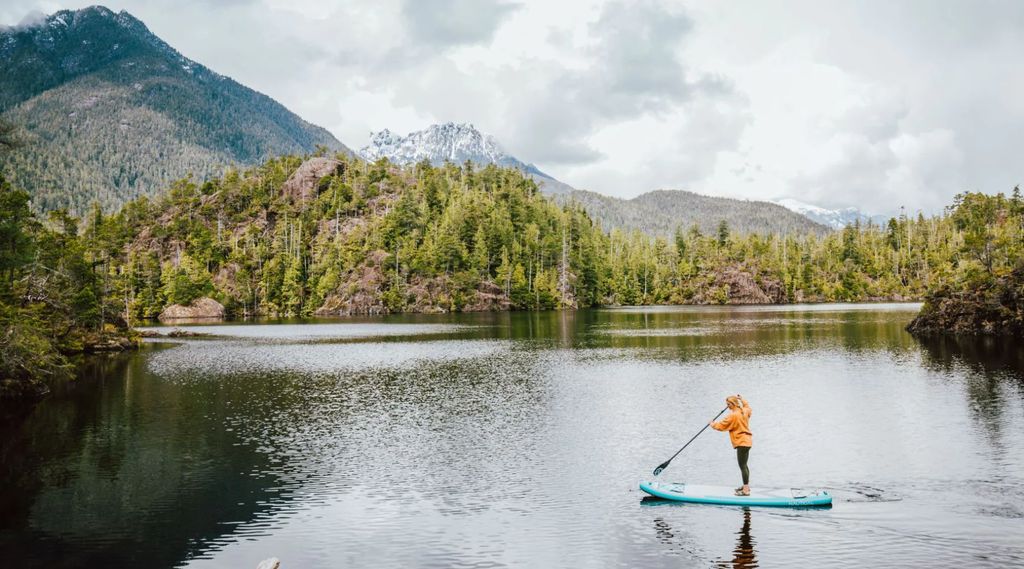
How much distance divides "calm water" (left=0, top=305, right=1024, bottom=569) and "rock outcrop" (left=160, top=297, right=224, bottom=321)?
103m

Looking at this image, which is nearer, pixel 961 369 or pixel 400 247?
pixel 961 369

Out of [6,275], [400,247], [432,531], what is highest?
[400,247]

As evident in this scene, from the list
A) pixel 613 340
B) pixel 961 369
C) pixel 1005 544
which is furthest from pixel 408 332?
pixel 1005 544

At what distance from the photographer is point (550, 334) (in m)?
92.9

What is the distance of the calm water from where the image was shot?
61.1 ft

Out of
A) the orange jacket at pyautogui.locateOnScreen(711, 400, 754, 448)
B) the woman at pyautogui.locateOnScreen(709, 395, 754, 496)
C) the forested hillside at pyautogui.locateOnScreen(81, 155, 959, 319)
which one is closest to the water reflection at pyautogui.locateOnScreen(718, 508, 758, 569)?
the woman at pyautogui.locateOnScreen(709, 395, 754, 496)

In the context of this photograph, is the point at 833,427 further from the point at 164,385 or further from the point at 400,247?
the point at 400,247

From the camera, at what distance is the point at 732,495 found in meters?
22.0

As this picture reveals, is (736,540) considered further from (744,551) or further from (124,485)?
(124,485)

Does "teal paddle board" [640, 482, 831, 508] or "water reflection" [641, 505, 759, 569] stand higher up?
"teal paddle board" [640, 482, 831, 508]

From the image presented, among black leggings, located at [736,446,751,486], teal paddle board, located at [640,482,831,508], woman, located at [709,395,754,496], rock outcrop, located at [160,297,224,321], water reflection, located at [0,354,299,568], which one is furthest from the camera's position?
rock outcrop, located at [160,297,224,321]

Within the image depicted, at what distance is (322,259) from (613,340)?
4546 inches

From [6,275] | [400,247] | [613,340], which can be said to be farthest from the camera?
[400,247]

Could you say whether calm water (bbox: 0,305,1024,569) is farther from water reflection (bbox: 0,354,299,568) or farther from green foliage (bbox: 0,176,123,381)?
green foliage (bbox: 0,176,123,381)
